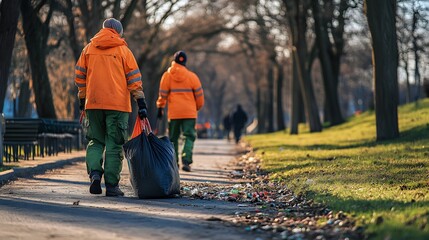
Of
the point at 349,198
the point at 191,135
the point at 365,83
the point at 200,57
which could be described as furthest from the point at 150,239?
the point at 365,83

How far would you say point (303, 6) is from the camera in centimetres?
3725

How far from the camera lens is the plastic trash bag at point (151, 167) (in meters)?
11.2

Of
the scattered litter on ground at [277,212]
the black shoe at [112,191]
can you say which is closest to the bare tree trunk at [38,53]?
the scattered litter on ground at [277,212]

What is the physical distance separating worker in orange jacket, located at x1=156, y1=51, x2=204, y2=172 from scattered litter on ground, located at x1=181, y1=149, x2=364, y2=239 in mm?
2496

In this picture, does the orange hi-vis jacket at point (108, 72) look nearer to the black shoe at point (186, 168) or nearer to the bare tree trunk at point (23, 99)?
the black shoe at point (186, 168)

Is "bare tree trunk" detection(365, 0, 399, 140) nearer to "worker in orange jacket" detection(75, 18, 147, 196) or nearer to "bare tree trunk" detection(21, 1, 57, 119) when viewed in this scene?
"bare tree trunk" detection(21, 1, 57, 119)

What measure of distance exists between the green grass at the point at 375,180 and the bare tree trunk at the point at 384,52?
89 centimetres

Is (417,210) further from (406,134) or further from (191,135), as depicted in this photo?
(406,134)

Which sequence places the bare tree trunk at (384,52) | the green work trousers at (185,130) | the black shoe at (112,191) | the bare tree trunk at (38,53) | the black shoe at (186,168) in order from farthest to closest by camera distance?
the bare tree trunk at (38,53), the bare tree trunk at (384,52), the black shoe at (186,168), the green work trousers at (185,130), the black shoe at (112,191)

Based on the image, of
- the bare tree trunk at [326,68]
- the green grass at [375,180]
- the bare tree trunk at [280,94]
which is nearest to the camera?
the green grass at [375,180]

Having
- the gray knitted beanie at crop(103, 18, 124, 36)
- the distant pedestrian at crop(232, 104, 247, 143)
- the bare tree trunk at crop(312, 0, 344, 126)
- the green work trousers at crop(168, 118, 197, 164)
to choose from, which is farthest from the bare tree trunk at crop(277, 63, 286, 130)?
the gray knitted beanie at crop(103, 18, 124, 36)

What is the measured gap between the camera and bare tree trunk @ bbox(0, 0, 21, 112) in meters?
18.7

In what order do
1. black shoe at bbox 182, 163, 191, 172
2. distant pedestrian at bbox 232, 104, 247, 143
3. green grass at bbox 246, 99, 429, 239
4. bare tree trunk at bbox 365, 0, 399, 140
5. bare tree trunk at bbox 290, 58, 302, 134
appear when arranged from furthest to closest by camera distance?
bare tree trunk at bbox 290, 58, 302, 134 → distant pedestrian at bbox 232, 104, 247, 143 → bare tree trunk at bbox 365, 0, 399, 140 → black shoe at bbox 182, 163, 191, 172 → green grass at bbox 246, 99, 429, 239

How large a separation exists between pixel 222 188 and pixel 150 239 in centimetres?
552
